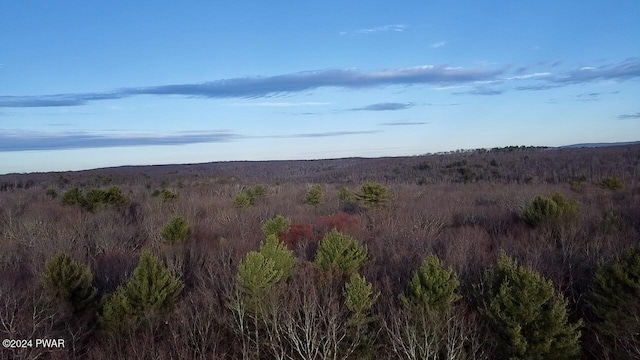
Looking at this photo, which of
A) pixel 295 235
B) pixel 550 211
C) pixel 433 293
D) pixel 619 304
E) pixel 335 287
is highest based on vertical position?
pixel 550 211

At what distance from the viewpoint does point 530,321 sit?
38.0 ft

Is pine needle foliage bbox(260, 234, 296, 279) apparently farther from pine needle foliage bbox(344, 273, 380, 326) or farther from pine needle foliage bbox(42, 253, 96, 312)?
pine needle foliage bbox(42, 253, 96, 312)

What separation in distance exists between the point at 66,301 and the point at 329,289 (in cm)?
833

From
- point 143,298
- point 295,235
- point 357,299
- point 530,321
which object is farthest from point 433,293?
point 295,235

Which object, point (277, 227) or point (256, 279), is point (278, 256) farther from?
point (277, 227)

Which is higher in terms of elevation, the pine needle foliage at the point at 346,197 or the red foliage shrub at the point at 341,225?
the pine needle foliage at the point at 346,197

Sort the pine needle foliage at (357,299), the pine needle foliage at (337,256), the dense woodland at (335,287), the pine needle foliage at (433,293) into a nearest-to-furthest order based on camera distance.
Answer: the dense woodland at (335,287)
the pine needle foliage at (433,293)
the pine needle foliage at (357,299)
the pine needle foliage at (337,256)

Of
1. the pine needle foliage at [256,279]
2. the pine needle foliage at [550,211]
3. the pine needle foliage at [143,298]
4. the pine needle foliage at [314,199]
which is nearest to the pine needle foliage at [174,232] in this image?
the pine needle foliage at [143,298]

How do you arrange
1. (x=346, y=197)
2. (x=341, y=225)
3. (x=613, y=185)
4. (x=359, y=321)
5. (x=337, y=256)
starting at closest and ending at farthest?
(x=359, y=321)
(x=337, y=256)
(x=341, y=225)
(x=613, y=185)
(x=346, y=197)

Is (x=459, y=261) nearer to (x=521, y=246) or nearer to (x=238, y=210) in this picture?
(x=521, y=246)

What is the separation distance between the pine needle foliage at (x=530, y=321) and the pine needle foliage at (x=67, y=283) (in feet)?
40.8

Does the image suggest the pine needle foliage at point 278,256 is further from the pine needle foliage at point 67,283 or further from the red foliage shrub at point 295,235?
the red foliage shrub at point 295,235

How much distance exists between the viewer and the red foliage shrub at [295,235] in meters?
29.3

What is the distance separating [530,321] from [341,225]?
23207 millimetres
